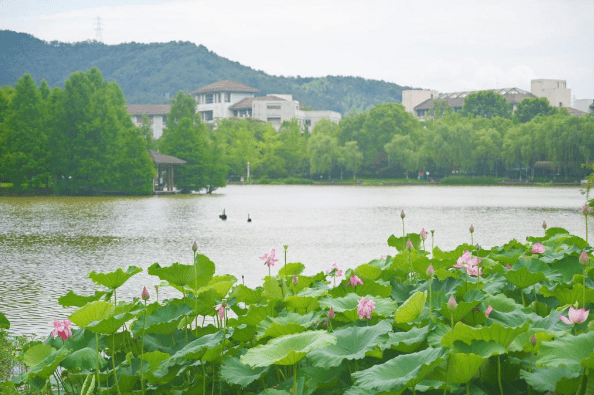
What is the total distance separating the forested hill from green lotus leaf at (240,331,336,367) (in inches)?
6590

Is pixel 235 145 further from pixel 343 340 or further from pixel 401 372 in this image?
pixel 401 372

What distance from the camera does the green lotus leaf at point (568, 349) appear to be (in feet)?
7.27

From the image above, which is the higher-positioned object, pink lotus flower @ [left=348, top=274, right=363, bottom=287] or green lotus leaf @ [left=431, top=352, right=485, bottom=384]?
pink lotus flower @ [left=348, top=274, right=363, bottom=287]

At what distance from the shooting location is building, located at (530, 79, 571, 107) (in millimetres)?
107188

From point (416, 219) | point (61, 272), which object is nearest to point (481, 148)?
point (416, 219)

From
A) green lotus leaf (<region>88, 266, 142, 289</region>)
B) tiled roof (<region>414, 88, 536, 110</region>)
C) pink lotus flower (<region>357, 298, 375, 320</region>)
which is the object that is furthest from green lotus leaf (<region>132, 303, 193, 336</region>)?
tiled roof (<region>414, 88, 536, 110</region>)

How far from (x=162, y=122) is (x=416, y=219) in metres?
92.0

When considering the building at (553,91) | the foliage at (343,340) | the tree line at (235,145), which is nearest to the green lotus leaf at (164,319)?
the foliage at (343,340)

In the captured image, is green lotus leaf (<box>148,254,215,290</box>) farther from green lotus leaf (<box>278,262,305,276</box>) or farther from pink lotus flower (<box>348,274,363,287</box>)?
green lotus leaf (<box>278,262,305,276</box>)

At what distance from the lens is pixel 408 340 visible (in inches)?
104

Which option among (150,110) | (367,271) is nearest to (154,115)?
(150,110)

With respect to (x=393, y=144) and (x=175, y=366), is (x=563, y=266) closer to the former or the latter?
(x=175, y=366)

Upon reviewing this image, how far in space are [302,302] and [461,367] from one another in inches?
48.2

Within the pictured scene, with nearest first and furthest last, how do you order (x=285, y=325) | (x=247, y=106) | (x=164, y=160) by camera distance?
1. (x=285, y=325)
2. (x=164, y=160)
3. (x=247, y=106)
